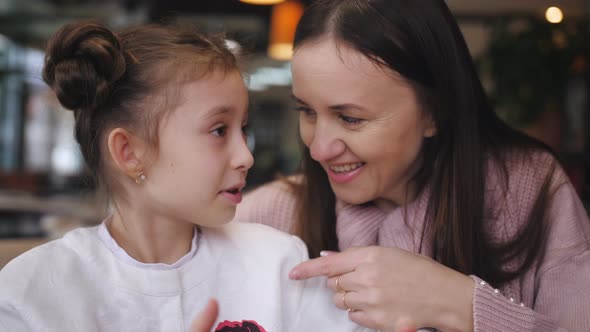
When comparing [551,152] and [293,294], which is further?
[551,152]

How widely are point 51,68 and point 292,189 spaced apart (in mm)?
719

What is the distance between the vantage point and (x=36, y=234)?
415 cm

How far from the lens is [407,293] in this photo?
112cm

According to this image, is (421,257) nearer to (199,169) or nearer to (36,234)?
(199,169)

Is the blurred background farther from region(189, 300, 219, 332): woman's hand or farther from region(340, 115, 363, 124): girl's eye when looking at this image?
region(189, 300, 219, 332): woman's hand

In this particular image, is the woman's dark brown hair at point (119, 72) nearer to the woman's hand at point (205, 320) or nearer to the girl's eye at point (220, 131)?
the girl's eye at point (220, 131)

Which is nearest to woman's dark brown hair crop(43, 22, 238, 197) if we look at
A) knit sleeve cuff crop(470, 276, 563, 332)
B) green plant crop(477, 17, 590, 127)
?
knit sleeve cuff crop(470, 276, 563, 332)

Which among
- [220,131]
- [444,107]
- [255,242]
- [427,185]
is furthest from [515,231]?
[220,131]

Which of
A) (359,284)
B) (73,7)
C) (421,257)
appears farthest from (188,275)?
(73,7)

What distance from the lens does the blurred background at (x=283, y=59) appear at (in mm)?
2131

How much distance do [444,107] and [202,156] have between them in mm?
569

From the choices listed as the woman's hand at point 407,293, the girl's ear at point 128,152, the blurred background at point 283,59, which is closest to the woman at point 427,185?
the woman's hand at point 407,293

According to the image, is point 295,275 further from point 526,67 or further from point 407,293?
point 526,67

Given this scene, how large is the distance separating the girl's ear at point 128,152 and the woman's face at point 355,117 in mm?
373
